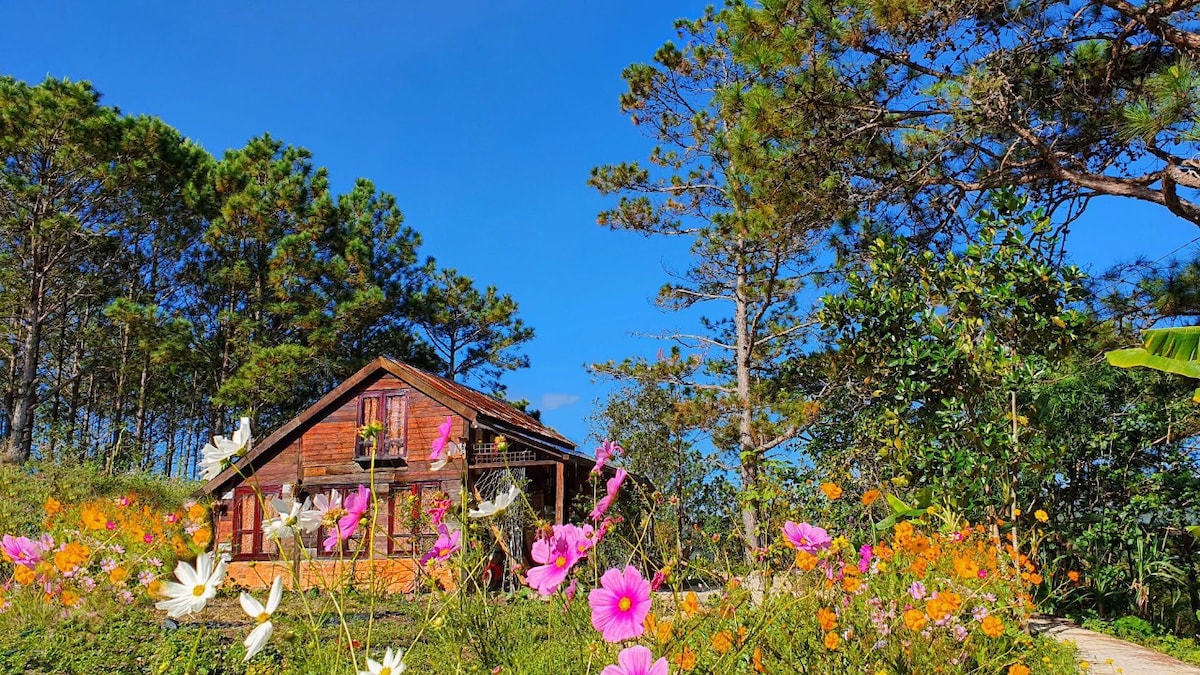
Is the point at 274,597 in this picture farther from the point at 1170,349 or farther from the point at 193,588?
the point at 1170,349

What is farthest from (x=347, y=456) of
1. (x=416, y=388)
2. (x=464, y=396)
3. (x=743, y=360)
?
(x=743, y=360)

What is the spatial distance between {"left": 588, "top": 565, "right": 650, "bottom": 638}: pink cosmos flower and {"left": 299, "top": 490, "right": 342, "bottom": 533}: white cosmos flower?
502mm

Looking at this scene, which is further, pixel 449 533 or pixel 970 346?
pixel 970 346

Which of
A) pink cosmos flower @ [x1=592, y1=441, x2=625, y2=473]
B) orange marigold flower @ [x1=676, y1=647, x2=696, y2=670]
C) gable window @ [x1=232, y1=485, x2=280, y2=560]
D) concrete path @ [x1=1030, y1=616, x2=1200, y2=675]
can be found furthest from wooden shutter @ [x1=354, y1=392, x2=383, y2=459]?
orange marigold flower @ [x1=676, y1=647, x2=696, y2=670]

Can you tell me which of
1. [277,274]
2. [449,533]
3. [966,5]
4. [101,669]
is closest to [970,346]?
[966,5]

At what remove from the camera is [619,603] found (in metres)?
1.25

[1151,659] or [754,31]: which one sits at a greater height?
[754,31]

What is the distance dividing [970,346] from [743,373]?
767cm

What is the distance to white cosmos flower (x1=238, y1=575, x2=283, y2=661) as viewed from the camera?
3.38 ft

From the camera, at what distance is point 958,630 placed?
2.14 meters

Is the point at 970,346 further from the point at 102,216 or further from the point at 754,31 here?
the point at 102,216

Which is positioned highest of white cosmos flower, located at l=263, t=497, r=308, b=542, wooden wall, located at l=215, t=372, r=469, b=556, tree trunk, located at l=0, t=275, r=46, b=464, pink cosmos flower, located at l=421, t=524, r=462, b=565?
tree trunk, located at l=0, t=275, r=46, b=464

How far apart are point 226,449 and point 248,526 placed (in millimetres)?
14955

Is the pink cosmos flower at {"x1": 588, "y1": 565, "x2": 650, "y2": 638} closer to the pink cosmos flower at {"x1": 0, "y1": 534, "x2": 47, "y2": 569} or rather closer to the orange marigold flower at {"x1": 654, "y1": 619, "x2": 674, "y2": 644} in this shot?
the orange marigold flower at {"x1": 654, "y1": 619, "x2": 674, "y2": 644}
